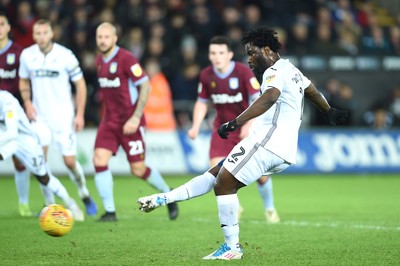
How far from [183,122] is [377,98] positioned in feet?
14.9

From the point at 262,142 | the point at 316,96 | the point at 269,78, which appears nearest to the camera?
the point at 269,78

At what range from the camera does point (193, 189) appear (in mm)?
8375

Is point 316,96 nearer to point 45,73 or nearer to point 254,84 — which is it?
point 254,84

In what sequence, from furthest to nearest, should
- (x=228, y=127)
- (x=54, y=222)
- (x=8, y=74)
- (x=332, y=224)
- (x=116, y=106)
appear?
(x=8, y=74) → (x=116, y=106) → (x=332, y=224) → (x=54, y=222) → (x=228, y=127)

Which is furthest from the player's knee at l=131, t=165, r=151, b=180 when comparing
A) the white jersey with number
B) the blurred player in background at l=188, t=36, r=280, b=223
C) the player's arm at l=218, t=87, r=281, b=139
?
the player's arm at l=218, t=87, r=281, b=139

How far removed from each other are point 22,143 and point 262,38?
13.4 ft

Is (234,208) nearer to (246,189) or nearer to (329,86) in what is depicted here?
(246,189)

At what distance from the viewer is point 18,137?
11.0 m

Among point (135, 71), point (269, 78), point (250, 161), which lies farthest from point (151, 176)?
point (269, 78)

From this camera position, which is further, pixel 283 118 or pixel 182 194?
pixel 182 194

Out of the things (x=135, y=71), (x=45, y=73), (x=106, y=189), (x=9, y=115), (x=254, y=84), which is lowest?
(x=106, y=189)

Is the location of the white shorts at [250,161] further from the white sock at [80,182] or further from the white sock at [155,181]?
the white sock at [80,182]

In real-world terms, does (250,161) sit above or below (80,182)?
above

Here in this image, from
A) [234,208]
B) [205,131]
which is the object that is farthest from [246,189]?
[234,208]
